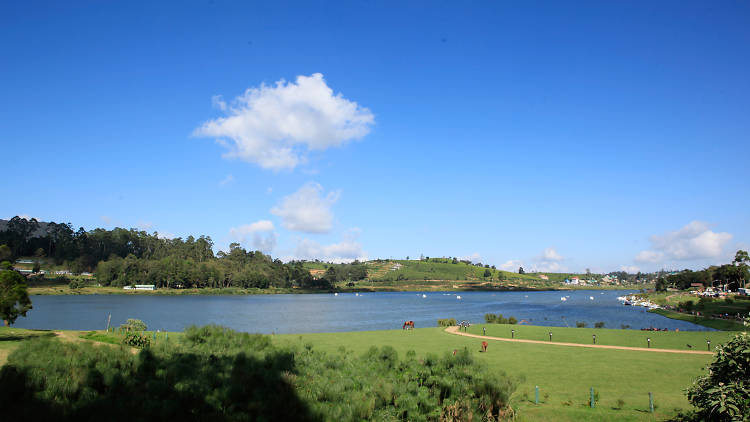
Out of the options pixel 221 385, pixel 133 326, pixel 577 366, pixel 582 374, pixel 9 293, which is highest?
pixel 221 385

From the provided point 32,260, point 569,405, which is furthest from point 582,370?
point 32,260

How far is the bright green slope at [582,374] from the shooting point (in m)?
14.9

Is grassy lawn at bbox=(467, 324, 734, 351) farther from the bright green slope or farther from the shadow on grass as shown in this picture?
the shadow on grass

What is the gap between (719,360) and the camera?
9.23 m

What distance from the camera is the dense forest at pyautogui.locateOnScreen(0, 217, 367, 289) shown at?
485 feet

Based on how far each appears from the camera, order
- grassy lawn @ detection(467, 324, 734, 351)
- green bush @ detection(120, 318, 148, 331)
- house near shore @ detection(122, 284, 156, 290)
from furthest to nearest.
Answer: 1. house near shore @ detection(122, 284, 156, 290)
2. grassy lawn @ detection(467, 324, 734, 351)
3. green bush @ detection(120, 318, 148, 331)

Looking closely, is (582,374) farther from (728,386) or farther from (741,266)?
(741,266)

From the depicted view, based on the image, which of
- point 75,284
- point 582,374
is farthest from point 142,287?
point 582,374

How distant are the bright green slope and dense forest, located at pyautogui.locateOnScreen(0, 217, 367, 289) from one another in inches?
5216

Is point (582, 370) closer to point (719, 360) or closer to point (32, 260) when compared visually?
point (719, 360)

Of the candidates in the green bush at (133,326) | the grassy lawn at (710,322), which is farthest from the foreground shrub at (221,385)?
the grassy lawn at (710,322)

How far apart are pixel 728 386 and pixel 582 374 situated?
49.1 ft

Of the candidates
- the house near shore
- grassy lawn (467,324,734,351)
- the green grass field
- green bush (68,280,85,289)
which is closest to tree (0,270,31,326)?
the green grass field

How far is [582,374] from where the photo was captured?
22297 millimetres
